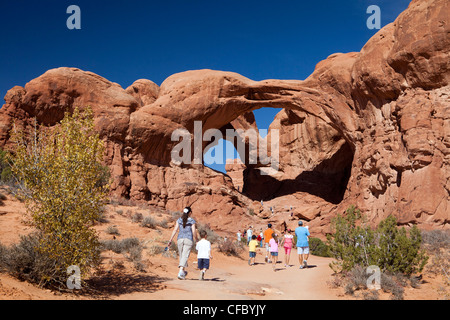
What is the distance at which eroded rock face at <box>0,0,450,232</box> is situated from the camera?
64.7 feet

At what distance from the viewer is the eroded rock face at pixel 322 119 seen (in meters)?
19.7

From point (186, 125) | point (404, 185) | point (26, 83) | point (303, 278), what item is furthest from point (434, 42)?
point (26, 83)

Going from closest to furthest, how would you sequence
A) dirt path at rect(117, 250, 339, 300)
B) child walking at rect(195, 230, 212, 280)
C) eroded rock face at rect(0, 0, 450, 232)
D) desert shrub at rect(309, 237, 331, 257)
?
dirt path at rect(117, 250, 339, 300) → child walking at rect(195, 230, 212, 280) → desert shrub at rect(309, 237, 331, 257) → eroded rock face at rect(0, 0, 450, 232)

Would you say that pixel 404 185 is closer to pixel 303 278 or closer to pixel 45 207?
pixel 303 278

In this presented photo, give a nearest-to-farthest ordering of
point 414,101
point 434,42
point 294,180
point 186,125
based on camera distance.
→ point 434,42, point 414,101, point 186,125, point 294,180

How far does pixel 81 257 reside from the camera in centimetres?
648

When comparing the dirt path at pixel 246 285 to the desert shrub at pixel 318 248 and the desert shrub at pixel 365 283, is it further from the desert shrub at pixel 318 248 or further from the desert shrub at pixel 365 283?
the desert shrub at pixel 318 248

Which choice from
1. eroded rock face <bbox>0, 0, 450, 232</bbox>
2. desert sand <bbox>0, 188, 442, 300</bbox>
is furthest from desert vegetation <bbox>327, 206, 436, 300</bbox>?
eroded rock face <bbox>0, 0, 450, 232</bbox>

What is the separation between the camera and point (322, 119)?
29297mm

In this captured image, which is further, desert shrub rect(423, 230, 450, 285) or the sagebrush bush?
desert shrub rect(423, 230, 450, 285)

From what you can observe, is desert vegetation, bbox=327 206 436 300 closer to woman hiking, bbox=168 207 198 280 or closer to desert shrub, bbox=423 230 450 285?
desert shrub, bbox=423 230 450 285

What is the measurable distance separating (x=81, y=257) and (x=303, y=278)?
6.19 m

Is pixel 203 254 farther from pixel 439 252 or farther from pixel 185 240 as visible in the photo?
pixel 439 252

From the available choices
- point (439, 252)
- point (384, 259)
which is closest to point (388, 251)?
point (384, 259)
